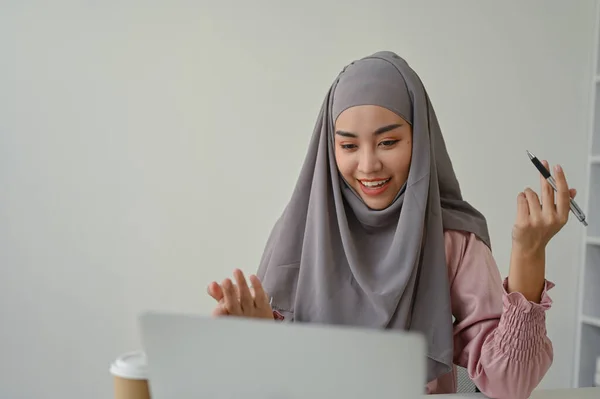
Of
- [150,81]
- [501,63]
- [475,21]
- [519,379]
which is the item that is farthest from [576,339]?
[150,81]

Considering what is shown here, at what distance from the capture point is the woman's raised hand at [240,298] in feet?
3.86

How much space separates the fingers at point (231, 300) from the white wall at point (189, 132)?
138 centimetres

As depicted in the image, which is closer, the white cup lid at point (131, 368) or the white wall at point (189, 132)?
the white cup lid at point (131, 368)

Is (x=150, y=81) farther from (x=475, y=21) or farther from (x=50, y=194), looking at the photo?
(x=475, y=21)

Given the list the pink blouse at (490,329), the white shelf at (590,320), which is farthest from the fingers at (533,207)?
the white shelf at (590,320)

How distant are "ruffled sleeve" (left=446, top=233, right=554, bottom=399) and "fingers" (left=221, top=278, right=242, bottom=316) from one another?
1.48 ft

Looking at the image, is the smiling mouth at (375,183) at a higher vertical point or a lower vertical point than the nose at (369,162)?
lower

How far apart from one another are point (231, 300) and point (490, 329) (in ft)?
1.63

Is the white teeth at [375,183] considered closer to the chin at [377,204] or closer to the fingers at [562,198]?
the chin at [377,204]

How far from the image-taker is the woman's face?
1.31 meters

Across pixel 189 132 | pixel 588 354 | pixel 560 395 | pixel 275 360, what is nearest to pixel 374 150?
pixel 560 395

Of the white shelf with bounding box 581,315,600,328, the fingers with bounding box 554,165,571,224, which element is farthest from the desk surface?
the white shelf with bounding box 581,315,600,328

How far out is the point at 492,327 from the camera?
1.28 metres

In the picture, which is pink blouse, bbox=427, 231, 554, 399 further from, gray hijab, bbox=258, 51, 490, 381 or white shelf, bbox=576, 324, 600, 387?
white shelf, bbox=576, 324, 600, 387
